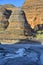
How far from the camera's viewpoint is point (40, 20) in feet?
220

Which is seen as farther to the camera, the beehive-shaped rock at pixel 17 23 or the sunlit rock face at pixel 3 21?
the sunlit rock face at pixel 3 21

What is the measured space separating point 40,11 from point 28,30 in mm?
23484

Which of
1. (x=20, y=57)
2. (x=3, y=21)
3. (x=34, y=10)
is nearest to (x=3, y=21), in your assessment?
(x=3, y=21)

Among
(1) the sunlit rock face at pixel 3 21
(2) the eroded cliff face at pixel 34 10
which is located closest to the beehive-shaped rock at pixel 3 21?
(1) the sunlit rock face at pixel 3 21

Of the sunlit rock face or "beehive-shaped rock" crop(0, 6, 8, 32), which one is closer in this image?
"beehive-shaped rock" crop(0, 6, 8, 32)

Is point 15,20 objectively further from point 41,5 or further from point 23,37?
point 41,5

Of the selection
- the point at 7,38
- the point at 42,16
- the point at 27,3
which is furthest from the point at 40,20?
the point at 7,38

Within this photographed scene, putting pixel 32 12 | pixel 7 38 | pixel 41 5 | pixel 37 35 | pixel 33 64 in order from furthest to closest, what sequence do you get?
1. pixel 32 12
2. pixel 41 5
3. pixel 37 35
4. pixel 7 38
5. pixel 33 64

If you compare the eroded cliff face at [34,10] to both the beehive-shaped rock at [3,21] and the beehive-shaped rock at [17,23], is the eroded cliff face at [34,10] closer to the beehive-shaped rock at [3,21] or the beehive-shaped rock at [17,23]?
the beehive-shaped rock at [3,21]

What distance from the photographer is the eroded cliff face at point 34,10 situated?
64.4 meters

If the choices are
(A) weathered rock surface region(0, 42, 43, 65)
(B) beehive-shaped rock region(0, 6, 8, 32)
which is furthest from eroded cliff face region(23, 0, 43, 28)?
(A) weathered rock surface region(0, 42, 43, 65)

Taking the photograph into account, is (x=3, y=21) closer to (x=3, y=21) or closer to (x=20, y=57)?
(x=3, y=21)

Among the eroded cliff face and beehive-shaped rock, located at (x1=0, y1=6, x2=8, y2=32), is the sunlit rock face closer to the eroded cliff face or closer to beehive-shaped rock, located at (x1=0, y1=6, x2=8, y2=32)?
beehive-shaped rock, located at (x1=0, y1=6, x2=8, y2=32)

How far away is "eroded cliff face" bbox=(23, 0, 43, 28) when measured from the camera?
64.4 meters
